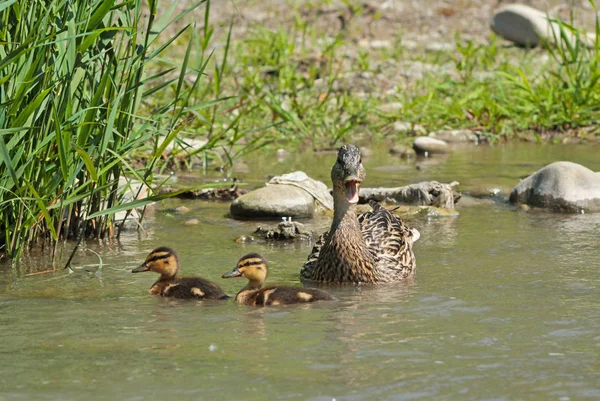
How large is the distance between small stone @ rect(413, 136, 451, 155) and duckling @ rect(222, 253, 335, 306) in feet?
21.3

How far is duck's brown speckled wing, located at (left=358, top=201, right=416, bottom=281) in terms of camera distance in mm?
7423

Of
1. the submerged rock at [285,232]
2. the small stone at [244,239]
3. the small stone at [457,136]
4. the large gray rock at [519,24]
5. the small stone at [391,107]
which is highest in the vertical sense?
the large gray rock at [519,24]

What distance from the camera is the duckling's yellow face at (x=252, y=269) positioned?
6.77 meters

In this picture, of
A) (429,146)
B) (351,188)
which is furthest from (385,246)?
(429,146)

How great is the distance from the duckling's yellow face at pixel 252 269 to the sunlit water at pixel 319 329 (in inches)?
10.0

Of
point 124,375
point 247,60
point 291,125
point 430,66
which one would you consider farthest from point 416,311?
point 430,66

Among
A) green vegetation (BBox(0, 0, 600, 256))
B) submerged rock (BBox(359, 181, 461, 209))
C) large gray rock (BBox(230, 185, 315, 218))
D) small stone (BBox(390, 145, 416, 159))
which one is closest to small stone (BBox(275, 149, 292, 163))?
green vegetation (BBox(0, 0, 600, 256))

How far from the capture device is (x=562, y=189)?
9.88 m

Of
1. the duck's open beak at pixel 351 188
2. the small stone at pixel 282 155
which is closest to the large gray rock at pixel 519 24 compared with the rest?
the small stone at pixel 282 155

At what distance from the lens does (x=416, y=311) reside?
20.6 ft

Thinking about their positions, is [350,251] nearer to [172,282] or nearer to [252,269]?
[252,269]

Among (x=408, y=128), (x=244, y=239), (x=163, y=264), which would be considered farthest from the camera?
(x=408, y=128)

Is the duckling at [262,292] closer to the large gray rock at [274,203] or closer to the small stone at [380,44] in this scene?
the large gray rock at [274,203]

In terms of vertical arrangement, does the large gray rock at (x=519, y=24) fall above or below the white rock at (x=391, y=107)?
above
